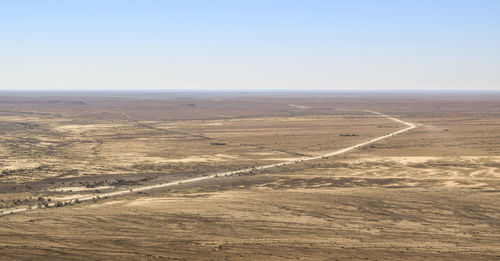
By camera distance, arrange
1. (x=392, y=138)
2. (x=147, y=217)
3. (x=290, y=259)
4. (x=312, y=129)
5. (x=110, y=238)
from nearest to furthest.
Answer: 1. (x=290, y=259)
2. (x=110, y=238)
3. (x=147, y=217)
4. (x=392, y=138)
5. (x=312, y=129)

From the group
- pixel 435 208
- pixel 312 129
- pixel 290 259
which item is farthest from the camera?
pixel 312 129

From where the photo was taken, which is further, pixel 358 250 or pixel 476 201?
pixel 476 201

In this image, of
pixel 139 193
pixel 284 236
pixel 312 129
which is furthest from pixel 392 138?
pixel 284 236

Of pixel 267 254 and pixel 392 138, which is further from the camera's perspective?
pixel 392 138

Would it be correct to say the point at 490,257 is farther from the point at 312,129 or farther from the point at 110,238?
the point at 312,129

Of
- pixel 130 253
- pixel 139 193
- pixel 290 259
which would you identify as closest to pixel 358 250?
pixel 290 259

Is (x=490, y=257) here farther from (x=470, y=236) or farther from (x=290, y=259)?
(x=290, y=259)

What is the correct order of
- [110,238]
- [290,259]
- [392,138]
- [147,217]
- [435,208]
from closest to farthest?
[290,259], [110,238], [147,217], [435,208], [392,138]

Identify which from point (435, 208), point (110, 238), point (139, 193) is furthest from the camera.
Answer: point (139, 193)
